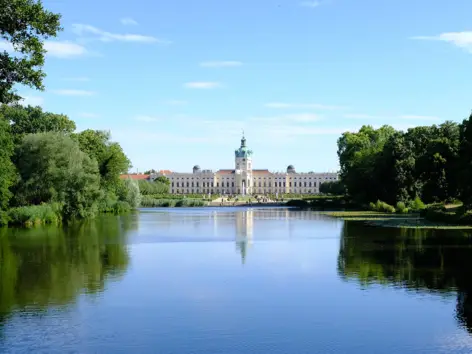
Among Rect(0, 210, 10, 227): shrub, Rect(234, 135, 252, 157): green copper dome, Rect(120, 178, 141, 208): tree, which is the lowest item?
Rect(0, 210, 10, 227): shrub

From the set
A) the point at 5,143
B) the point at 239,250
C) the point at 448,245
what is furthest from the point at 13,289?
the point at 5,143

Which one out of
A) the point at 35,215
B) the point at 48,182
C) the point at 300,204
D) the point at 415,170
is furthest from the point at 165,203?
the point at 35,215

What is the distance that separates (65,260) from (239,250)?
6.88 metres

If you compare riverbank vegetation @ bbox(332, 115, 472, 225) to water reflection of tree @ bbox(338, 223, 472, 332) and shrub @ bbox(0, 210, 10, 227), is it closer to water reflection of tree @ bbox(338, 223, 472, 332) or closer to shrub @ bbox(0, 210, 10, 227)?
water reflection of tree @ bbox(338, 223, 472, 332)

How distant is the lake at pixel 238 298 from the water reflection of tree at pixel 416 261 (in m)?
0.05

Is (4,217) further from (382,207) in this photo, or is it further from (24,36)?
(382,207)

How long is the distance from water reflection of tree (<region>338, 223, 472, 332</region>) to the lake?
0.05 metres

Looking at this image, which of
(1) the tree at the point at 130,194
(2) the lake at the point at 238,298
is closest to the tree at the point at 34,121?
(1) the tree at the point at 130,194

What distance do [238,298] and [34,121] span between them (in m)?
46.4

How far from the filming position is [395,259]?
21.5m

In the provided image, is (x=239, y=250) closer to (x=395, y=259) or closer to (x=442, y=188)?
(x=395, y=259)

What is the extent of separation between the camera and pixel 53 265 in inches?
822

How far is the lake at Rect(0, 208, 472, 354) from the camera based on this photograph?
11.4 m

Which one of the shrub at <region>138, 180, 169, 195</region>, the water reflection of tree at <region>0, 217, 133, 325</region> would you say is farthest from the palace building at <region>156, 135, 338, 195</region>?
the water reflection of tree at <region>0, 217, 133, 325</region>
